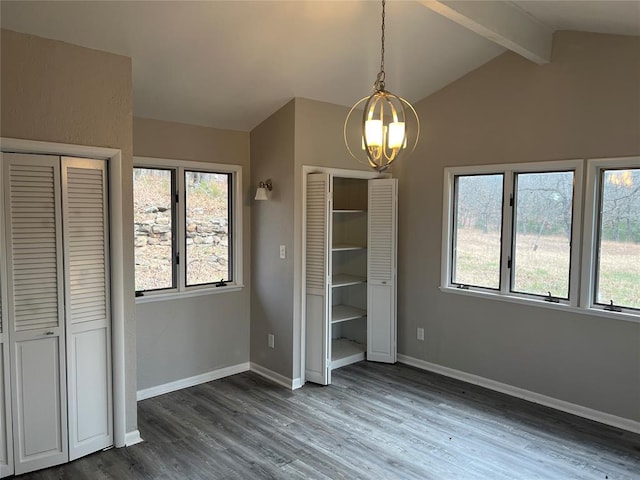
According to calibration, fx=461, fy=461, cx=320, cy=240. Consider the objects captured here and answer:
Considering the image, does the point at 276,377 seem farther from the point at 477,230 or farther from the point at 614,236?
the point at 614,236

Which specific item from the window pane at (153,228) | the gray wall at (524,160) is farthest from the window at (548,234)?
the window pane at (153,228)

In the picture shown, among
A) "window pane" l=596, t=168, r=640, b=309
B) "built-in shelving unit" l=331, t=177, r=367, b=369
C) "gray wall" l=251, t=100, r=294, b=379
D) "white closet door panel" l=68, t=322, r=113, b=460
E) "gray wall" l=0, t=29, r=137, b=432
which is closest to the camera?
"gray wall" l=0, t=29, r=137, b=432

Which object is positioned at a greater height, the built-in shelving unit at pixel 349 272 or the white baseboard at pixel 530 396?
the built-in shelving unit at pixel 349 272

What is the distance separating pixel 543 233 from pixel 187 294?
3.22m

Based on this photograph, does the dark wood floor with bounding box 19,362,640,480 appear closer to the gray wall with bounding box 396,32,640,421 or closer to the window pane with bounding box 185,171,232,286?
the gray wall with bounding box 396,32,640,421

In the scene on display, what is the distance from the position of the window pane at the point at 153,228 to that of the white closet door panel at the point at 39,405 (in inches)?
A: 46.6

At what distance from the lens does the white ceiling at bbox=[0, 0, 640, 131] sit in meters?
2.80

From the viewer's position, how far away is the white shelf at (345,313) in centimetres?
486

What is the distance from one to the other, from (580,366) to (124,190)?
3.76 metres

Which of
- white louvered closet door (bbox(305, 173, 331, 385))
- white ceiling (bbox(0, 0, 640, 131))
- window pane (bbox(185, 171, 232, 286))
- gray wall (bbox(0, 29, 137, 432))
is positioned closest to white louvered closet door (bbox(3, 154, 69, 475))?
gray wall (bbox(0, 29, 137, 432))

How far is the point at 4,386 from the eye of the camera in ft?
9.06

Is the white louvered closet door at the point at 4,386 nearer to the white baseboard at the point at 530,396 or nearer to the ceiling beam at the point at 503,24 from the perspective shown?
the ceiling beam at the point at 503,24

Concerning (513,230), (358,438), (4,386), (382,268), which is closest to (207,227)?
(382,268)

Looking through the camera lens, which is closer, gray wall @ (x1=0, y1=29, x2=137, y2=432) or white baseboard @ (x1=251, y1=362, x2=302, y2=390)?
gray wall @ (x1=0, y1=29, x2=137, y2=432)
